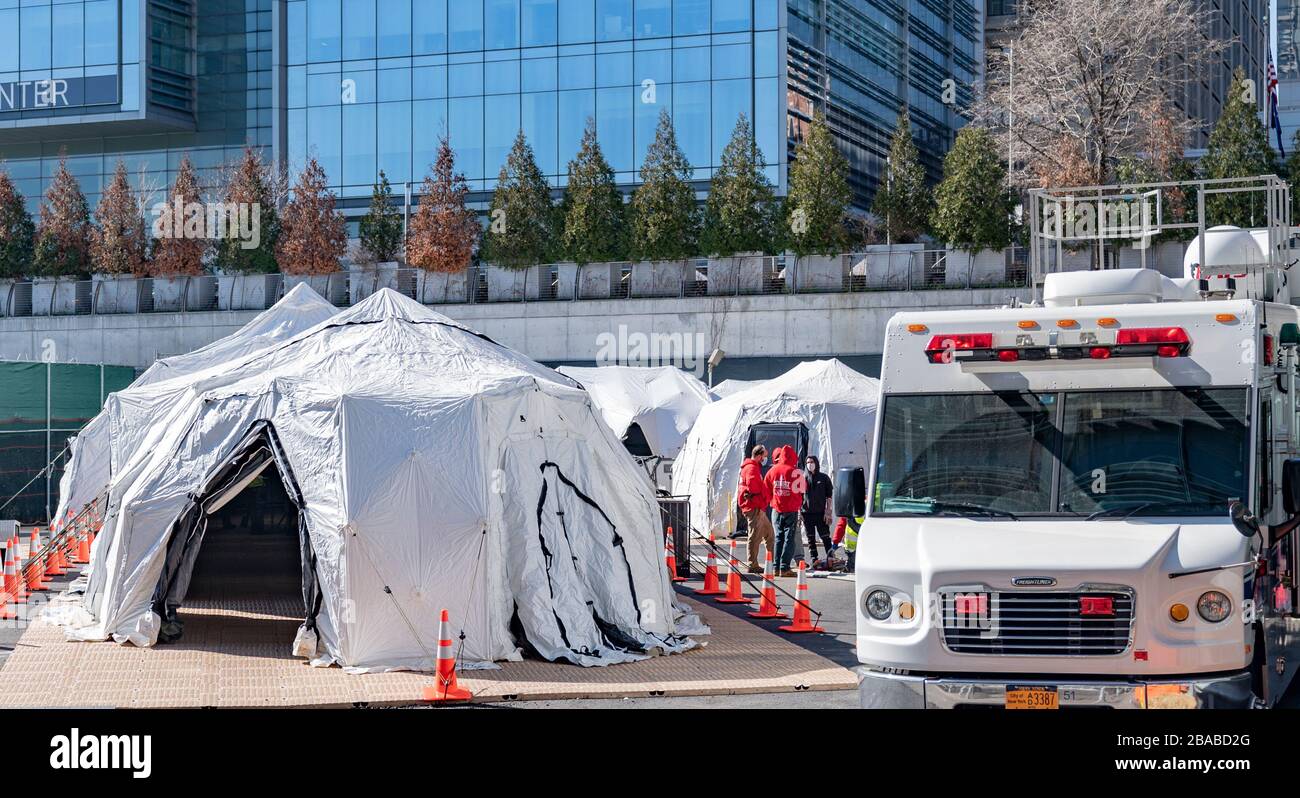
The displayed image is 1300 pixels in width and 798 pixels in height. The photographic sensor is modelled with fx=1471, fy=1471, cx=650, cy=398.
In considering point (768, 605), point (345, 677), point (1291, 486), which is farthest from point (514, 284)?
point (1291, 486)

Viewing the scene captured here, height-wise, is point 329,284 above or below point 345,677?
above

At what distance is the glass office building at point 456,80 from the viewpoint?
5119 centimetres

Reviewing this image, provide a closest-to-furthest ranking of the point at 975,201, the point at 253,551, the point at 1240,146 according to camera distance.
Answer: the point at 253,551
the point at 1240,146
the point at 975,201

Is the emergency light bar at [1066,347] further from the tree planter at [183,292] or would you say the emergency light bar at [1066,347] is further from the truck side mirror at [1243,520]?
the tree planter at [183,292]

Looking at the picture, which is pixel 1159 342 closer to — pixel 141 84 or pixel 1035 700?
pixel 1035 700

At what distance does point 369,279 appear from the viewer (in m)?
47.3

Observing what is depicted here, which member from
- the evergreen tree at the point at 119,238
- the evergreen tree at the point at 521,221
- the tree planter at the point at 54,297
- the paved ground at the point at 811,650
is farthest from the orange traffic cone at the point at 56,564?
the tree planter at the point at 54,297

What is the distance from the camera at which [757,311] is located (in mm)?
42812

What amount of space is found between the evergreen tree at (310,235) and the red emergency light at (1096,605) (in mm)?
41856

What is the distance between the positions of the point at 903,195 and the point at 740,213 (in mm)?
4816

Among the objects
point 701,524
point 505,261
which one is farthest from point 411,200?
point 701,524

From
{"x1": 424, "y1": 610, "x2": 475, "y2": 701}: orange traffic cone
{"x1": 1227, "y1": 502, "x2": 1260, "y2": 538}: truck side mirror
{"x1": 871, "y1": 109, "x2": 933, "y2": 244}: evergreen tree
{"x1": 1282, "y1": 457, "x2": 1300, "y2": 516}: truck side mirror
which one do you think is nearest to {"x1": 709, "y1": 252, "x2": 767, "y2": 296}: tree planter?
{"x1": 871, "y1": 109, "x2": 933, "y2": 244}: evergreen tree

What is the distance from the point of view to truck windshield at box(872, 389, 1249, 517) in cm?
892

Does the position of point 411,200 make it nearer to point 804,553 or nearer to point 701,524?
point 701,524
